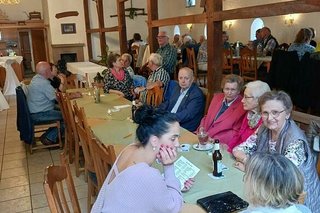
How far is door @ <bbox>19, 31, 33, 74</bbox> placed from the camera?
47.6 feet

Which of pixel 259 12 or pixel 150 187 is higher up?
pixel 259 12

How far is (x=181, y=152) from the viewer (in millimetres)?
2236

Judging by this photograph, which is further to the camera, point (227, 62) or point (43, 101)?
point (227, 62)

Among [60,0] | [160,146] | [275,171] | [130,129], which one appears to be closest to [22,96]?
[130,129]

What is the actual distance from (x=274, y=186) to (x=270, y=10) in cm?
201

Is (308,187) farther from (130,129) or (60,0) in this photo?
(60,0)

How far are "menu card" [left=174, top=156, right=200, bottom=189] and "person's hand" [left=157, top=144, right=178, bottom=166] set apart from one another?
232 millimetres

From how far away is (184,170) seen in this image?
1872mm

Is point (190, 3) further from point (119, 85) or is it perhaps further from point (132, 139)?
point (132, 139)

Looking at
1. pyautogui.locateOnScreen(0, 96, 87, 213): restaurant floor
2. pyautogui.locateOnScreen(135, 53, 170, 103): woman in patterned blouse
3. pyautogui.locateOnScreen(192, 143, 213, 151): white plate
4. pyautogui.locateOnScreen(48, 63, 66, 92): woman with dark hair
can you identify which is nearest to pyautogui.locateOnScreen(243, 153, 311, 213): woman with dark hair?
pyautogui.locateOnScreen(192, 143, 213, 151): white plate

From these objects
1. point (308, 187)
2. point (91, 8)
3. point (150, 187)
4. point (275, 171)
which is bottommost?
point (308, 187)

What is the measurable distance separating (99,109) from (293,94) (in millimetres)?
2519

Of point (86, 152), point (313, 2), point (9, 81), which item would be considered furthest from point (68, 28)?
point (313, 2)

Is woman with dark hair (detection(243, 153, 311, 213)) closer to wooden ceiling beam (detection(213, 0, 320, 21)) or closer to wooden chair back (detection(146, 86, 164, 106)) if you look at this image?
wooden ceiling beam (detection(213, 0, 320, 21))
